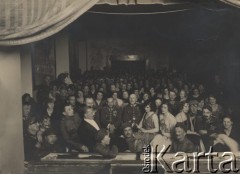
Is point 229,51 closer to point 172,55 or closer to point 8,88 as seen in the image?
point 172,55

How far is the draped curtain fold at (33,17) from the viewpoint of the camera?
12.5 ft

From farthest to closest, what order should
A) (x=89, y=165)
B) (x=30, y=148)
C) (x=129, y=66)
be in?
(x=129, y=66) < (x=30, y=148) < (x=89, y=165)

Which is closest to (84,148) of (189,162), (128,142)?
(128,142)

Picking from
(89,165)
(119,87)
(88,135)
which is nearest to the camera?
(89,165)

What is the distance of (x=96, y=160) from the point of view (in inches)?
183

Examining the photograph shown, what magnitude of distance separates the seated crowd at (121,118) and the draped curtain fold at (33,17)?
1.46m

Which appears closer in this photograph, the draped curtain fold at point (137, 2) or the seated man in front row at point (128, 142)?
the draped curtain fold at point (137, 2)

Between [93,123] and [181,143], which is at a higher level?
[93,123]

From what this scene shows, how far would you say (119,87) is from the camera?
5.98 m

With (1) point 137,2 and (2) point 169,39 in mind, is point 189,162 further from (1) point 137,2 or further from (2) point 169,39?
(2) point 169,39

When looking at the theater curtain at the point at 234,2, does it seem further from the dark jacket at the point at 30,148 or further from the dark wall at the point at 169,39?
the dark jacket at the point at 30,148

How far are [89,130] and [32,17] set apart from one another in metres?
1.72

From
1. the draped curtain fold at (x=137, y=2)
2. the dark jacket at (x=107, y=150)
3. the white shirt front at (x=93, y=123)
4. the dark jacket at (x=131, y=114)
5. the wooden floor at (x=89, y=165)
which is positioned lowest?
the wooden floor at (x=89, y=165)

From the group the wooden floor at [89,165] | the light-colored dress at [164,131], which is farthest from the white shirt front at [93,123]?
the light-colored dress at [164,131]
